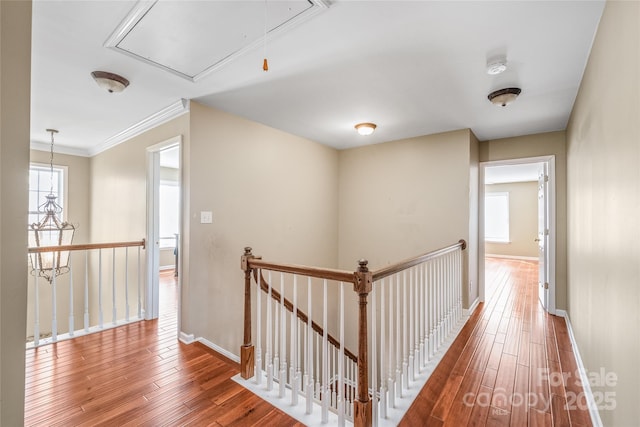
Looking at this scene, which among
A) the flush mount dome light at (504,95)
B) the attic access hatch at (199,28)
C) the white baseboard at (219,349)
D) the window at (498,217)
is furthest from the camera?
the window at (498,217)

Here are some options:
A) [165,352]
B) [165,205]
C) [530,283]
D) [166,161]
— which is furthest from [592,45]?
[165,205]

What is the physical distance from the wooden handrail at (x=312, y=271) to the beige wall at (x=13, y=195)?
1285 millimetres

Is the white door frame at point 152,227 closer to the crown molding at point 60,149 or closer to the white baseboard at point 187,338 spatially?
the white baseboard at point 187,338

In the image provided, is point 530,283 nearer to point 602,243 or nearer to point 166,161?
point 602,243

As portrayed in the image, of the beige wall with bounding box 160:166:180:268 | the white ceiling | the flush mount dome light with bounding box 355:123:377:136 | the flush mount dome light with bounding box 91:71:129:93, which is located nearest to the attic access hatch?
the white ceiling

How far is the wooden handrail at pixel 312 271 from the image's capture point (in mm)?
1683

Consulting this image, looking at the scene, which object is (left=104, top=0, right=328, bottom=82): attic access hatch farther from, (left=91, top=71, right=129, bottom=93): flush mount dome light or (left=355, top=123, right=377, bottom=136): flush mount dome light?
(left=355, top=123, right=377, bottom=136): flush mount dome light

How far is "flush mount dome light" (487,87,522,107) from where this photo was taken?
8.14 ft

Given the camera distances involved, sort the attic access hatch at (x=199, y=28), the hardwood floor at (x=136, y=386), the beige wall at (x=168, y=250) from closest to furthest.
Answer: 1. the attic access hatch at (x=199, y=28)
2. the hardwood floor at (x=136, y=386)
3. the beige wall at (x=168, y=250)

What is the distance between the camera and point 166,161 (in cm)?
592

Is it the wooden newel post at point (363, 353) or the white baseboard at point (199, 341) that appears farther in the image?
the white baseboard at point (199, 341)

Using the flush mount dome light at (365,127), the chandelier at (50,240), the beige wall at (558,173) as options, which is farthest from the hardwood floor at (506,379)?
the chandelier at (50,240)

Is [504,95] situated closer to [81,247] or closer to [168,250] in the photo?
[81,247]

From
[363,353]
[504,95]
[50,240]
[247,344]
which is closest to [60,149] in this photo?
[50,240]
